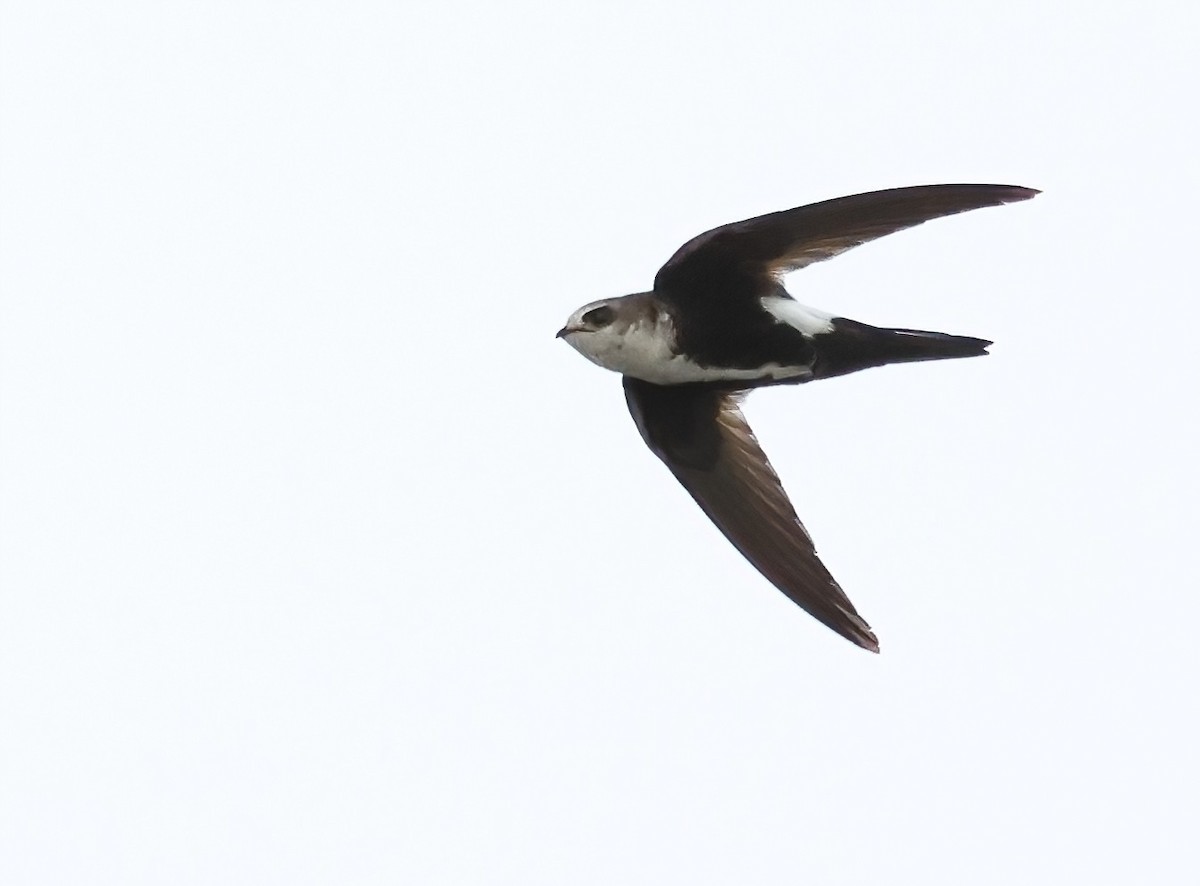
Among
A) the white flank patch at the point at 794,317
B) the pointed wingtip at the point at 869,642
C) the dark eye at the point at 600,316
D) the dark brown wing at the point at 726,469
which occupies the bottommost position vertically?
the pointed wingtip at the point at 869,642

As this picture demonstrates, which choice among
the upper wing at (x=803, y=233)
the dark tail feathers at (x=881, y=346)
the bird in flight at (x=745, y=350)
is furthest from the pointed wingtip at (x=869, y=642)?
the upper wing at (x=803, y=233)

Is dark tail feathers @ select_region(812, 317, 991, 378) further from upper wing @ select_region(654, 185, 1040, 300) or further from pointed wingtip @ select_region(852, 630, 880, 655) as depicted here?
pointed wingtip @ select_region(852, 630, 880, 655)

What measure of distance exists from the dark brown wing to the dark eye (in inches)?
11.5

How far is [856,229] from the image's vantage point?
5.02 metres

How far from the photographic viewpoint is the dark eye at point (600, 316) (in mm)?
5062

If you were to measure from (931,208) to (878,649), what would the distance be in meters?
1.06

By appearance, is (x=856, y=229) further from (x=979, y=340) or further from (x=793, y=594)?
(x=793, y=594)

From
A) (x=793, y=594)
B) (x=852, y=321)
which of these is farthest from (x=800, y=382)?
(x=793, y=594)

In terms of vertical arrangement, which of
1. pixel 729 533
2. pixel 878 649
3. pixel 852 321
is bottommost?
pixel 878 649

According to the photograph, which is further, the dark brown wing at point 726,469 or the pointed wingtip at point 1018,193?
the dark brown wing at point 726,469

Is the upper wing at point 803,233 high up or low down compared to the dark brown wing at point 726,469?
up

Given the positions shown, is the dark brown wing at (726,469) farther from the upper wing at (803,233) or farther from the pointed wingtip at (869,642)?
the upper wing at (803,233)

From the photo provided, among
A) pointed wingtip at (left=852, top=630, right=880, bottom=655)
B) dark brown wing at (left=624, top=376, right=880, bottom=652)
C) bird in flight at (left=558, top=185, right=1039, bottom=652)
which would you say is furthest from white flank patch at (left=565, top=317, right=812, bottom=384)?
pointed wingtip at (left=852, top=630, right=880, bottom=655)

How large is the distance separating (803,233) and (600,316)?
534mm
